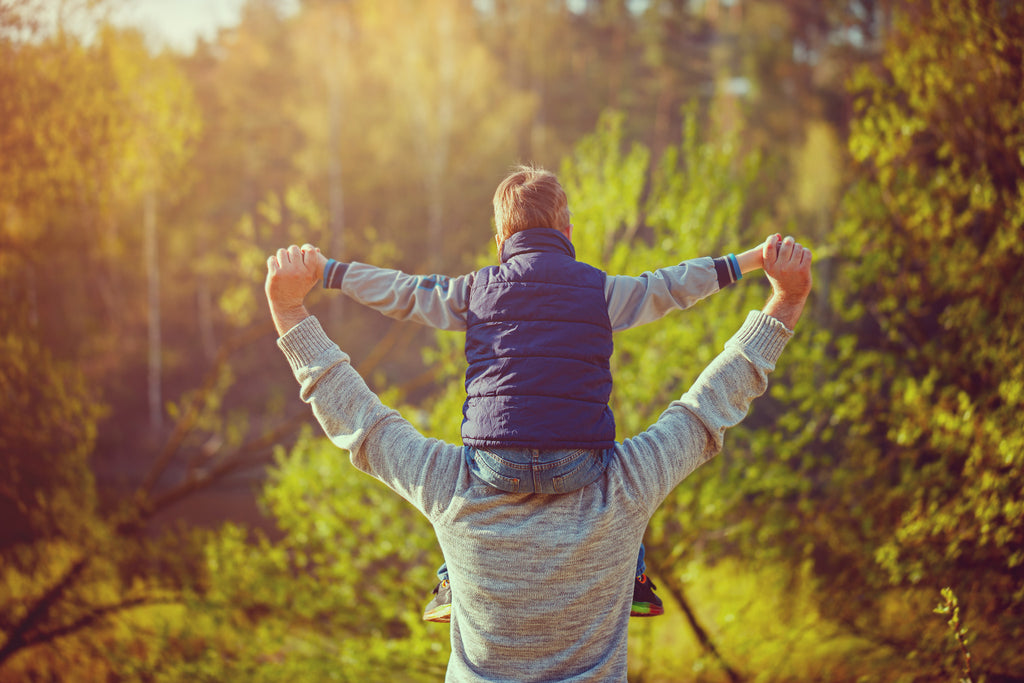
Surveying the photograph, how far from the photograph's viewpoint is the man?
1.26 m

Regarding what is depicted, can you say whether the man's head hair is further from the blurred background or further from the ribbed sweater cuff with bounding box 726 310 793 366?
the blurred background

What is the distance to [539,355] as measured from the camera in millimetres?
1244

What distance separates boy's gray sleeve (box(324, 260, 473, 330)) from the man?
0.07 meters

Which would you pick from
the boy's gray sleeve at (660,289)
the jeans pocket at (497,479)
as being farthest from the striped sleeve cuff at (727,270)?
the jeans pocket at (497,479)

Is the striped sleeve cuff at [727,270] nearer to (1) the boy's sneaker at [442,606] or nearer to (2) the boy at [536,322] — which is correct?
(2) the boy at [536,322]

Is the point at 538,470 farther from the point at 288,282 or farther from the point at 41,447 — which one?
the point at 41,447

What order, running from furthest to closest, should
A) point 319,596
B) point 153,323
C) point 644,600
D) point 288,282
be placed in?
1. point 153,323
2. point 319,596
3. point 644,600
4. point 288,282

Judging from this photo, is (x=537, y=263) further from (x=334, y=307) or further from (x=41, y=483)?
(x=334, y=307)

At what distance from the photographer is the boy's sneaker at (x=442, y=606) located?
1424mm

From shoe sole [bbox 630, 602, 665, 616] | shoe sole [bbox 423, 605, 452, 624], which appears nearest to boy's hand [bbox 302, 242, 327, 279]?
shoe sole [bbox 423, 605, 452, 624]

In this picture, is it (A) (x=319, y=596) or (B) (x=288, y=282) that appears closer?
(B) (x=288, y=282)

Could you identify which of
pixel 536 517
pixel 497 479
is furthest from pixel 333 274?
pixel 536 517

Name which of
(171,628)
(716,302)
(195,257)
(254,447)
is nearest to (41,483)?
(171,628)

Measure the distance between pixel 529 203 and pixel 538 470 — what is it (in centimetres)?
57
